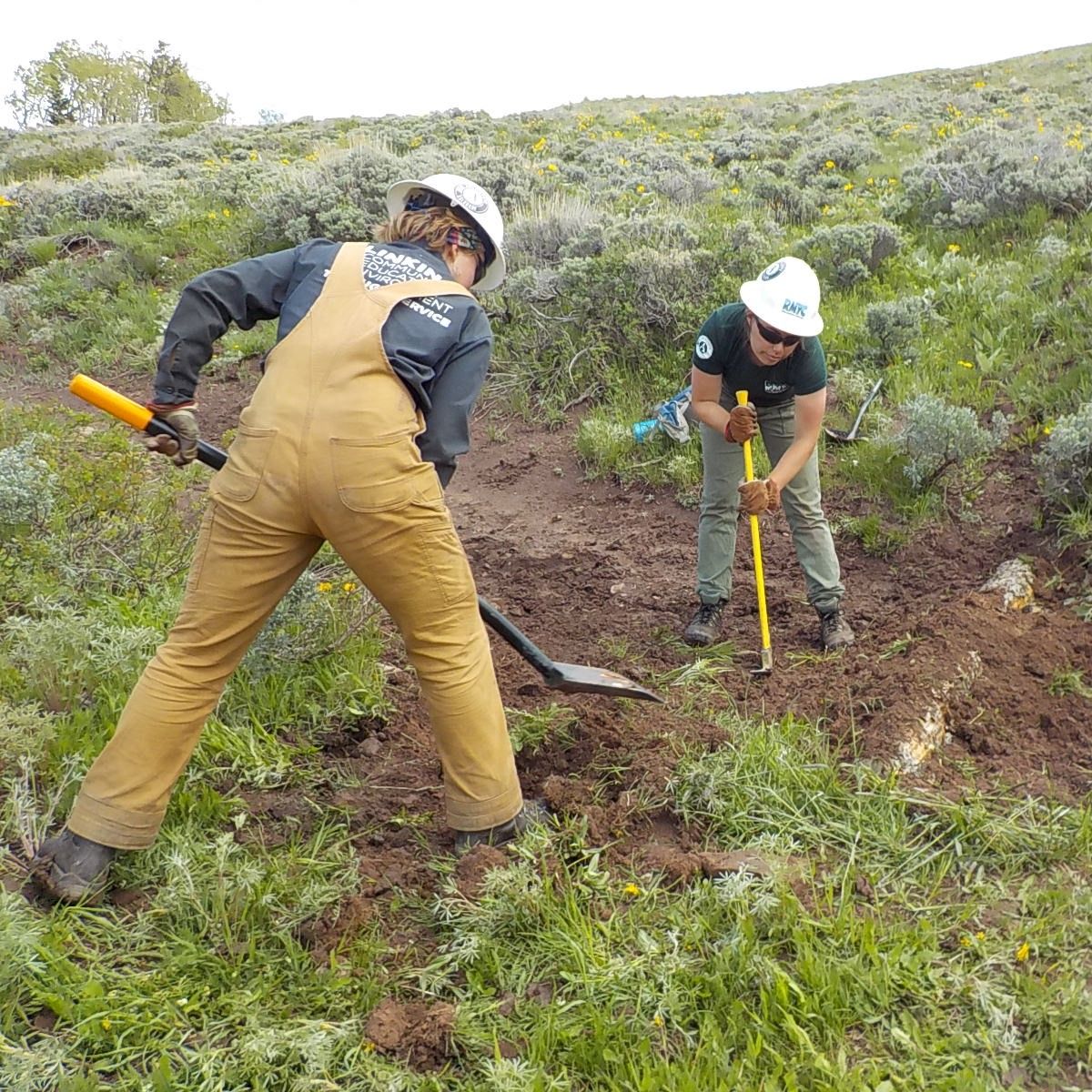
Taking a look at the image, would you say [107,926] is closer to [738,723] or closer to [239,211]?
[738,723]

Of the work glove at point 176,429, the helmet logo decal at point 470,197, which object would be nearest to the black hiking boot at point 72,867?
Result: the work glove at point 176,429

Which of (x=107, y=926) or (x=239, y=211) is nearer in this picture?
(x=107, y=926)

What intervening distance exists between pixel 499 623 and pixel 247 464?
118 centimetres

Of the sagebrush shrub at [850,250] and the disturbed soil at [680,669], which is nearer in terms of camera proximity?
the disturbed soil at [680,669]

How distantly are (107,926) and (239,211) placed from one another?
12.3 m

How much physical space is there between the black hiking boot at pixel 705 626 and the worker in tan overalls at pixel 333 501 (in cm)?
204

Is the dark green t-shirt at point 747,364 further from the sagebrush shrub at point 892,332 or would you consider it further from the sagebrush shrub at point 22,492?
the sagebrush shrub at point 22,492

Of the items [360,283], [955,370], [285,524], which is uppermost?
[360,283]

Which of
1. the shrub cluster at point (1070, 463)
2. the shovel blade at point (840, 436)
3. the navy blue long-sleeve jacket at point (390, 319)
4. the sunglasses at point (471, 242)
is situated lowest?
the shovel blade at point (840, 436)

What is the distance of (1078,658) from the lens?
13.7ft

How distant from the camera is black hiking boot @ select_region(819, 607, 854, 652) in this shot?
4855mm

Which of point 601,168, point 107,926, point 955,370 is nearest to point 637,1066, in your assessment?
point 107,926

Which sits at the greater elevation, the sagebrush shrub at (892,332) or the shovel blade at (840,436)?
the sagebrush shrub at (892,332)

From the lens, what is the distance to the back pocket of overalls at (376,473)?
2.82 m
